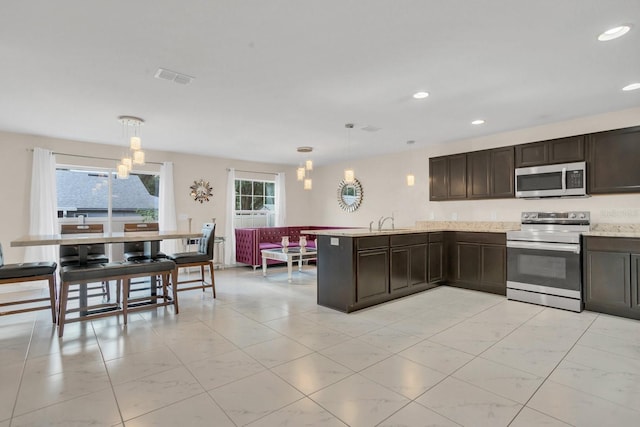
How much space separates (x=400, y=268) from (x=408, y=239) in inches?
16.5

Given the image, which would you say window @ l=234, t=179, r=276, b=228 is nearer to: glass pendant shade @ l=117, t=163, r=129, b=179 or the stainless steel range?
glass pendant shade @ l=117, t=163, r=129, b=179

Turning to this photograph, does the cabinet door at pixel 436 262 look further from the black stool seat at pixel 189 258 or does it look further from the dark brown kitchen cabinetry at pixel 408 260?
the black stool seat at pixel 189 258

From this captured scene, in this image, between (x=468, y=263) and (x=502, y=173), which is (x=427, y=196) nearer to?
(x=502, y=173)

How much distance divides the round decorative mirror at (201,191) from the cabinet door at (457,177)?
4.75m

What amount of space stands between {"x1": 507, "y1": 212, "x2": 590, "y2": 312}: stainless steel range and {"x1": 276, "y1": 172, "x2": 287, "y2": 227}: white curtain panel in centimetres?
493

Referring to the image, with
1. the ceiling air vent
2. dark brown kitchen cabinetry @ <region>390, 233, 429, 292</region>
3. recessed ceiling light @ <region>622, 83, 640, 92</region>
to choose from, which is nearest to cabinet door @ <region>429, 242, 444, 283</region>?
dark brown kitchen cabinetry @ <region>390, 233, 429, 292</region>

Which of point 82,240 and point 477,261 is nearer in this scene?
point 82,240

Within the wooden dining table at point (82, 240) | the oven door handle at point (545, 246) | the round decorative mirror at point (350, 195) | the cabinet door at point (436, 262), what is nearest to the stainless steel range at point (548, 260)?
the oven door handle at point (545, 246)

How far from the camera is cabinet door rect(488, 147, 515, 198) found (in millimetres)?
4629

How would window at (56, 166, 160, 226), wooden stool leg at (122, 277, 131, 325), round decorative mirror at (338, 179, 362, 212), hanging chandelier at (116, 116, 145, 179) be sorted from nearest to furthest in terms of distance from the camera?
wooden stool leg at (122, 277, 131, 325), hanging chandelier at (116, 116, 145, 179), window at (56, 166, 160, 226), round decorative mirror at (338, 179, 362, 212)

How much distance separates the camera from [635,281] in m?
3.40

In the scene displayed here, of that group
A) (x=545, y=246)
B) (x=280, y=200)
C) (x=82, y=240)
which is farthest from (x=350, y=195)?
(x=82, y=240)

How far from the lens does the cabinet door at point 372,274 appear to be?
377cm

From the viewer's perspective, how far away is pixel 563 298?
12.5 ft
